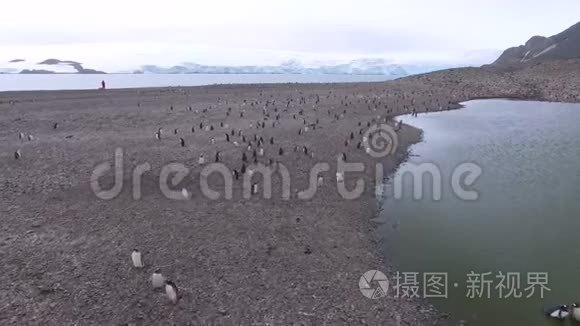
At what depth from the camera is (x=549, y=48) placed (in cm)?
14500

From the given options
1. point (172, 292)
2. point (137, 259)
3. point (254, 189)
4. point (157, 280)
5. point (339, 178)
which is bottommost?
point (172, 292)

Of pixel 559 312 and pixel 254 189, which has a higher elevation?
pixel 254 189

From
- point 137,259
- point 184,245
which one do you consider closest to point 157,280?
point 137,259

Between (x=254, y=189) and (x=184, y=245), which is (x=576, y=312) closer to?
(x=184, y=245)

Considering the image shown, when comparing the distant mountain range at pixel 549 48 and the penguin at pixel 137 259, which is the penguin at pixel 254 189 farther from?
the distant mountain range at pixel 549 48

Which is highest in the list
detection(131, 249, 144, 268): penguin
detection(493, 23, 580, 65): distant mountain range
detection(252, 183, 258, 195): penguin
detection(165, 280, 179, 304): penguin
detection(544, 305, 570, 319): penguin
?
detection(493, 23, 580, 65): distant mountain range

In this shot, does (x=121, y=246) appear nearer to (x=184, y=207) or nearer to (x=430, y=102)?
(x=184, y=207)

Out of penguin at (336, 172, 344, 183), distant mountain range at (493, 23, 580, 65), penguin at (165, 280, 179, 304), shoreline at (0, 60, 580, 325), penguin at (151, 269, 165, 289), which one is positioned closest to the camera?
shoreline at (0, 60, 580, 325)

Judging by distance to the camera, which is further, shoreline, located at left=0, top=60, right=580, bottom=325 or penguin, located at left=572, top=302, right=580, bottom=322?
shoreline, located at left=0, top=60, right=580, bottom=325

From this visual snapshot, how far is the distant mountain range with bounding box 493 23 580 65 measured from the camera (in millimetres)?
130375

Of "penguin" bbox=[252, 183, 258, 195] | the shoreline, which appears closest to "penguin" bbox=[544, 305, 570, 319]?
the shoreline

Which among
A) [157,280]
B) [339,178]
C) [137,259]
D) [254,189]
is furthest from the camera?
[339,178]

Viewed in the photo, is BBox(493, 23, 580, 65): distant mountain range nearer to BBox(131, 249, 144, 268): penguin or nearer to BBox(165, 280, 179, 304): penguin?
BBox(131, 249, 144, 268): penguin

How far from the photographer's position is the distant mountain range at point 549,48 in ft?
428
